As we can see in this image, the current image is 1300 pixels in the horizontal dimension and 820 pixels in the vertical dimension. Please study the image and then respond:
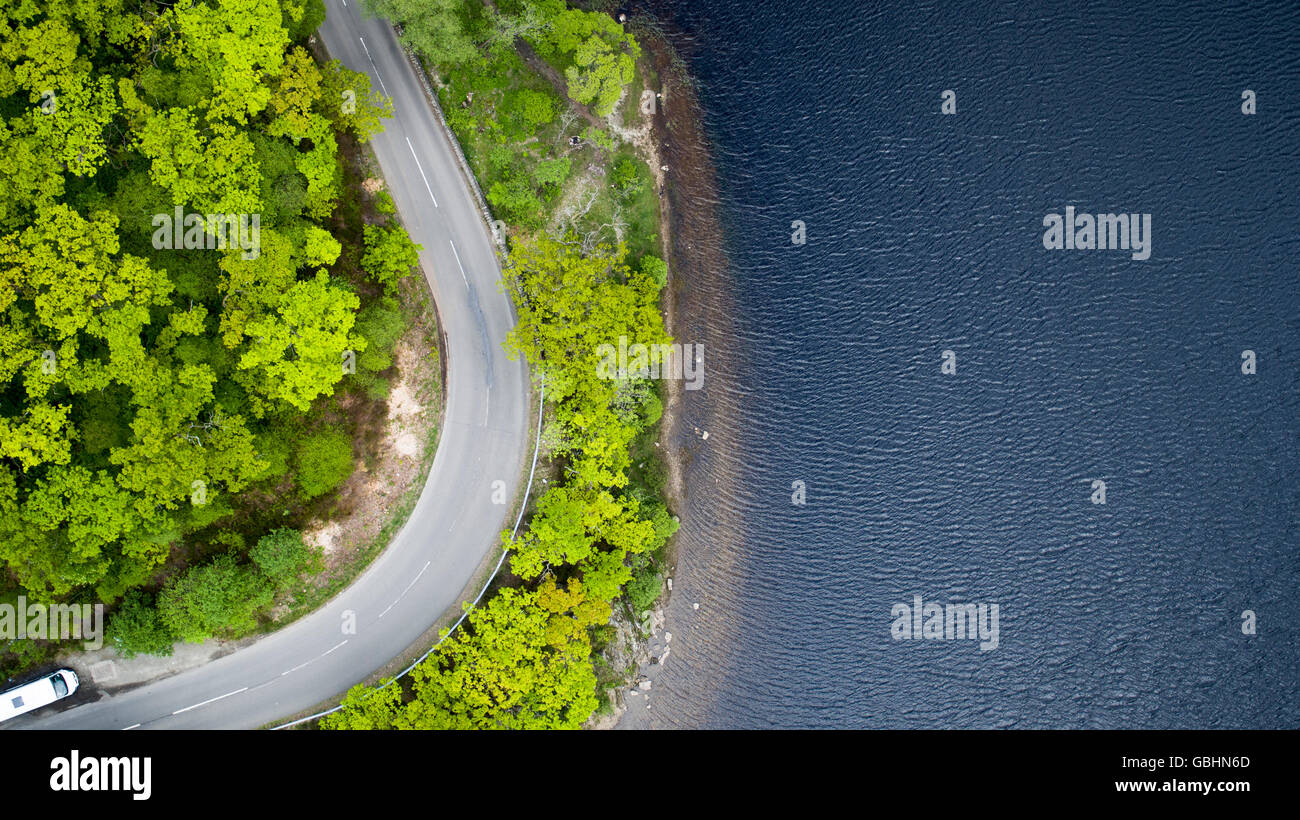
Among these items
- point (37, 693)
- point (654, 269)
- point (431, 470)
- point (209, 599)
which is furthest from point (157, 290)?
point (654, 269)

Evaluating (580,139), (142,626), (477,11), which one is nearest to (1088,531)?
(580,139)

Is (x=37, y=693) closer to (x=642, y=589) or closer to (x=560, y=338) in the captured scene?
(x=642, y=589)

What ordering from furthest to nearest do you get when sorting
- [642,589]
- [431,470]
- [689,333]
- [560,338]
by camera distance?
[689,333]
[642,589]
[431,470]
[560,338]

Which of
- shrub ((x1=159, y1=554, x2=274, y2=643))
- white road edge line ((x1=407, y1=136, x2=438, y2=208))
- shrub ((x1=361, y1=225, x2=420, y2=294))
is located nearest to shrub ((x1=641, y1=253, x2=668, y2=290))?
white road edge line ((x1=407, y1=136, x2=438, y2=208))

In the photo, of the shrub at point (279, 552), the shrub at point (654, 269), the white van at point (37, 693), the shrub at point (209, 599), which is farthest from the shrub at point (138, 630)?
the shrub at point (654, 269)

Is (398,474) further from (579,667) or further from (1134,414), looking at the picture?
(1134,414)
